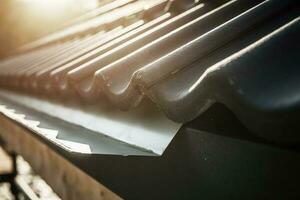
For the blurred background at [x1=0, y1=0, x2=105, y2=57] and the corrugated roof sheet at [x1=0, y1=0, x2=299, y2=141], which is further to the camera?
the blurred background at [x1=0, y1=0, x2=105, y2=57]

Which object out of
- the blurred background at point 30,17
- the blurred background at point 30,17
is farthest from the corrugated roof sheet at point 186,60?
the blurred background at point 30,17

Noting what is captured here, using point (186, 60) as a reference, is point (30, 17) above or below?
above

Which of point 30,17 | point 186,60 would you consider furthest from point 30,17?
point 186,60

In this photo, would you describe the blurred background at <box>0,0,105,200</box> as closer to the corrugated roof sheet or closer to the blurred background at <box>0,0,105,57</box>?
the blurred background at <box>0,0,105,57</box>

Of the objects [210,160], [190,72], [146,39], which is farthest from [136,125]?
[146,39]

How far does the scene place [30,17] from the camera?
54.6 feet

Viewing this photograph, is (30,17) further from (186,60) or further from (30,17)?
(186,60)

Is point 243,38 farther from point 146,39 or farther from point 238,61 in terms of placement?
point 146,39

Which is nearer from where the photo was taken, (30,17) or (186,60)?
(186,60)

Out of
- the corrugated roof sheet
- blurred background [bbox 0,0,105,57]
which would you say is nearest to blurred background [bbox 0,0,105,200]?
blurred background [bbox 0,0,105,57]

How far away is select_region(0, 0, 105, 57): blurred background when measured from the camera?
1608 cm

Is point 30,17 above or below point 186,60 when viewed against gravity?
above

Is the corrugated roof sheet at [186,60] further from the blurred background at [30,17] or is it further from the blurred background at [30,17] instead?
the blurred background at [30,17]

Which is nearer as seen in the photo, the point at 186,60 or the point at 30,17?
the point at 186,60
